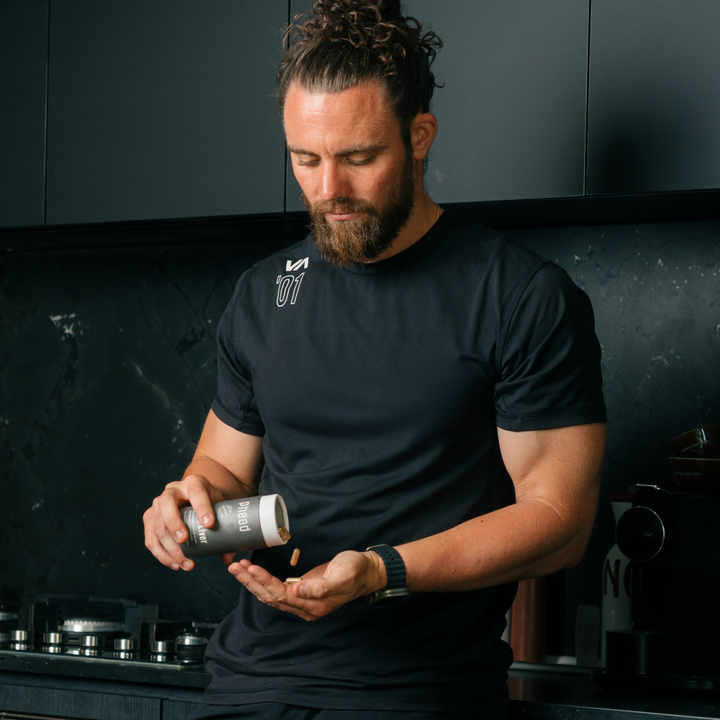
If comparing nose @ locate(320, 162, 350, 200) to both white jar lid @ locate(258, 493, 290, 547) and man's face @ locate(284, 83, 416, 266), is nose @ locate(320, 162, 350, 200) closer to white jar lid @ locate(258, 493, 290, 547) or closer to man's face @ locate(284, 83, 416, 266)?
man's face @ locate(284, 83, 416, 266)

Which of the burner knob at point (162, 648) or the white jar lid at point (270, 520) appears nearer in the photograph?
the white jar lid at point (270, 520)

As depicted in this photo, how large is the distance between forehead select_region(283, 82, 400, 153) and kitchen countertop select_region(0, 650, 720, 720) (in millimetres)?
783

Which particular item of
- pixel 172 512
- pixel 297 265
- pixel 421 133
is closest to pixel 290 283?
pixel 297 265

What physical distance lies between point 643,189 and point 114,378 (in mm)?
1282

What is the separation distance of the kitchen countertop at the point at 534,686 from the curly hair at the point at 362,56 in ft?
2.59

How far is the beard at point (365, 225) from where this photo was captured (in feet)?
3.96

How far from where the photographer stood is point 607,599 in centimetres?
171

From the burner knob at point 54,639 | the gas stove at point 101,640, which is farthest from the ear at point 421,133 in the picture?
the burner knob at point 54,639

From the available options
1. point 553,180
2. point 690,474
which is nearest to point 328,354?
point 553,180

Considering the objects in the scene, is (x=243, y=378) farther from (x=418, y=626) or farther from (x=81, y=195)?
(x=81, y=195)

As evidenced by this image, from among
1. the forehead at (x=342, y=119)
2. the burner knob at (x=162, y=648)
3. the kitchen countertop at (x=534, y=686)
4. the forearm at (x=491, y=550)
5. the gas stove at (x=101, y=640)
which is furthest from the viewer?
the burner knob at (x=162, y=648)

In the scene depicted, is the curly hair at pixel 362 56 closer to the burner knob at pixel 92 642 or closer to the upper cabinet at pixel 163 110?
the upper cabinet at pixel 163 110

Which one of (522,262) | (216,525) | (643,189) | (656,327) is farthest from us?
(656,327)

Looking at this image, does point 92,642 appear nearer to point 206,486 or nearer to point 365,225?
point 206,486
